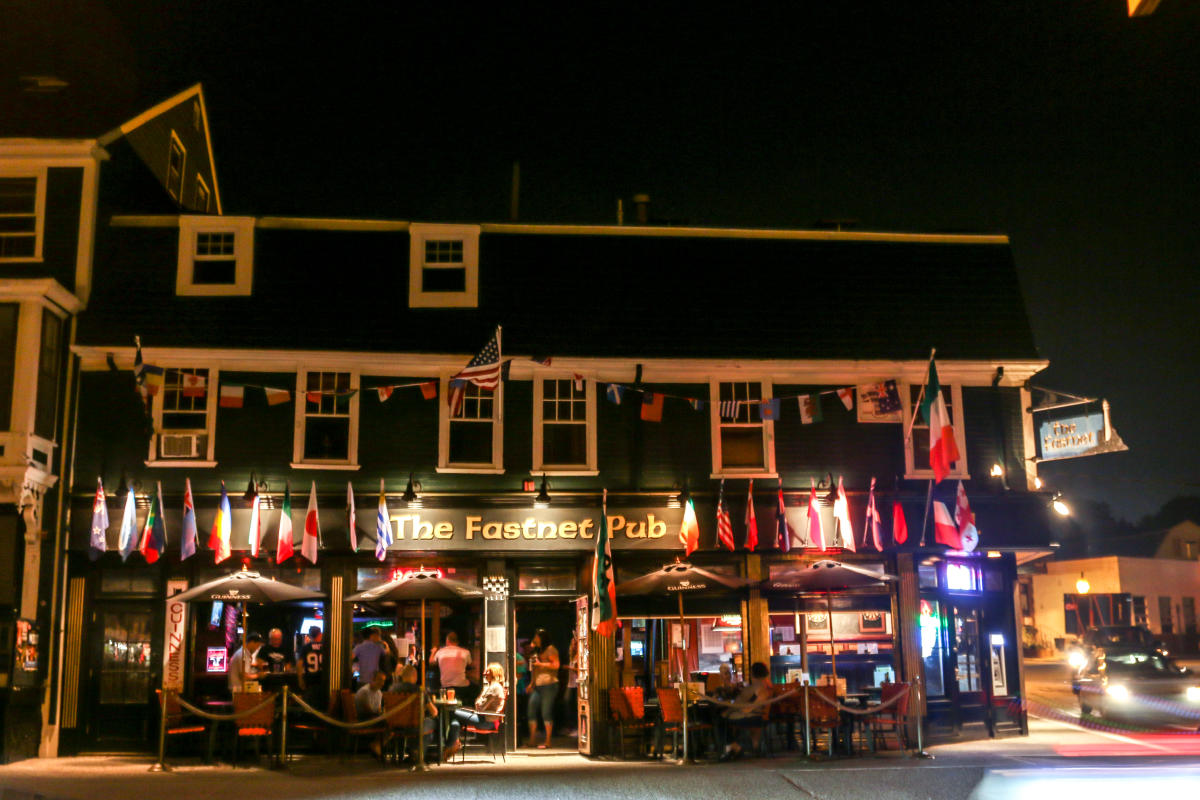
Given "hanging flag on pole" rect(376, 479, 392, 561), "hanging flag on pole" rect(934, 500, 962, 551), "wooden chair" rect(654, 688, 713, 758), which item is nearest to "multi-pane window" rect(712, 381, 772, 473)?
"hanging flag on pole" rect(934, 500, 962, 551)

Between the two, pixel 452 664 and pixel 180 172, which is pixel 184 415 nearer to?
pixel 452 664

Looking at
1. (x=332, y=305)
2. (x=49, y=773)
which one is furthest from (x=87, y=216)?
(x=49, y=773)

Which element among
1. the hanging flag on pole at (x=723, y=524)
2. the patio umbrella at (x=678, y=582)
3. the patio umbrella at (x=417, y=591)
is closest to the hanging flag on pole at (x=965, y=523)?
the hanging flag on pole at (x=723, y=524)

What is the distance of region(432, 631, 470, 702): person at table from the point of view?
1938 centimetres

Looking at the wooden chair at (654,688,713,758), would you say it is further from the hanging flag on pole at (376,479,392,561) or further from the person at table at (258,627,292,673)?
the person at table at (258,627,292,673)

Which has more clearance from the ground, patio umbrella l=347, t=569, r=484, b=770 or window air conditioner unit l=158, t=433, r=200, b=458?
window air conditioner unit l=158, t=433, r=200, b=458

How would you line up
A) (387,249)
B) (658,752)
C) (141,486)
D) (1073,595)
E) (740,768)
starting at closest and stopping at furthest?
1. (740,768)
2. (658,752)
3. (141,486)
4. (387,249)
5. (1073,595)

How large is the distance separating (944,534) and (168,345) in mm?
14508

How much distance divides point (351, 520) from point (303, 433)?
1966 millimetres

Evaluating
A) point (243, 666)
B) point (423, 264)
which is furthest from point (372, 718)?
point (423, 264)

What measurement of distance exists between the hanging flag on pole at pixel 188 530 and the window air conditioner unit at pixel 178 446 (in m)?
0.81

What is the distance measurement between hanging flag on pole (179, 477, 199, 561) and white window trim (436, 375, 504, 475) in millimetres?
4299

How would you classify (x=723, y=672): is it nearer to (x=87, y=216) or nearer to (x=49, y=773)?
(x=49, y=773)

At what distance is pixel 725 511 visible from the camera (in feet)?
67.9
